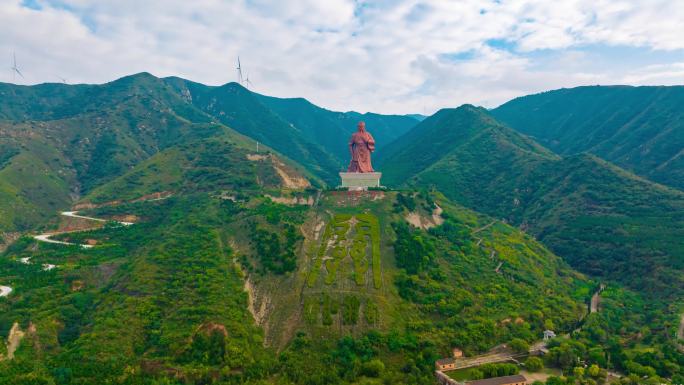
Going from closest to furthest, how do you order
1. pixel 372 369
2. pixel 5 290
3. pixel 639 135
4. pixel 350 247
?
1. pixel 372 369
2. pixel 5 290
3. pixel 350 247
4. pixel 639 135

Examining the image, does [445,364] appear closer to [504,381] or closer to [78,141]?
[504,381]

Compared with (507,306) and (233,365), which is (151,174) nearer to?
(233,365)

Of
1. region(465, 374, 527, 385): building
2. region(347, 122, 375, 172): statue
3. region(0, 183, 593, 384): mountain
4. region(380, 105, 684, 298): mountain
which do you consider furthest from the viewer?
region(347, 122, 375, 172): statue

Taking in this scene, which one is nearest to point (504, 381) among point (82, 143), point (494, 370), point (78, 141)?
point (494, 370)

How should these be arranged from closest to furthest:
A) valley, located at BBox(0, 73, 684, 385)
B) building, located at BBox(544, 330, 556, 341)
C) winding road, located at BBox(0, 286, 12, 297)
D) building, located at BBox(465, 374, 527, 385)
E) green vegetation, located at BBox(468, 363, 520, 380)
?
building, located at BBox(465, 374, 527, 385)
green vegetation, located at BBox(468, 363, 520, 380)
valley, located at BBox(0, 73, 684, 385)
building, located at BBox(544, 330, 556, 341)
winding road, located at BBox(0, 286, 12, 297)

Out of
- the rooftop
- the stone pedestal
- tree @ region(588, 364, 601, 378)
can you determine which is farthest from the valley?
the stone pedestal

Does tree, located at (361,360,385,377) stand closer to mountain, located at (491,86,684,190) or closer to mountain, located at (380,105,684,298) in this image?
mountain, located at (380,105,684,298)

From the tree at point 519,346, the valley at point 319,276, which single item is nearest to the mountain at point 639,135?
the valley at point 319,276
